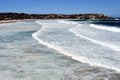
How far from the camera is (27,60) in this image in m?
11.7

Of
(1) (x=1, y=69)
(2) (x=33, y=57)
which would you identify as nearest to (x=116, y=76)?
(1) (x=1, y=69)

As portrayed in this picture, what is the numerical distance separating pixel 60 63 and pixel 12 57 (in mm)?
2192

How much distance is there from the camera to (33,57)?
40.8 ft

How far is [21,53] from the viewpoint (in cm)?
1349

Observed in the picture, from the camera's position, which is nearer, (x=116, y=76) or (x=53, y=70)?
(x=116, y=76)

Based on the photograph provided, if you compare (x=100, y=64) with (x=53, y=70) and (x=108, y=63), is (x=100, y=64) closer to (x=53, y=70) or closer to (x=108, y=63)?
(x=108, y=63)

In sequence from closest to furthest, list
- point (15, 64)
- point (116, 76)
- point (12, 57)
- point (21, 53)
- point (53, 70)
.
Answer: point (116, 76), point (53, 70), point (15, 64), point (12, 57), point (21, 53)

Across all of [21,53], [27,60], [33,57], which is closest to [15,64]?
[27,60]

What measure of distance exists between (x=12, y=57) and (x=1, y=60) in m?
0.80

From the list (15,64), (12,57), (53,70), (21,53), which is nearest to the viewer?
(53,70)

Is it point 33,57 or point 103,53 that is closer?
point 33,57

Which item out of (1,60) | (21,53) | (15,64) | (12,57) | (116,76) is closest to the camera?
(116,76)

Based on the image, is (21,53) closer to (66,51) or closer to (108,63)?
(66,51)

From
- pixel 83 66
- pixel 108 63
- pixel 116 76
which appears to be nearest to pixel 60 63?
pixel 83 66
